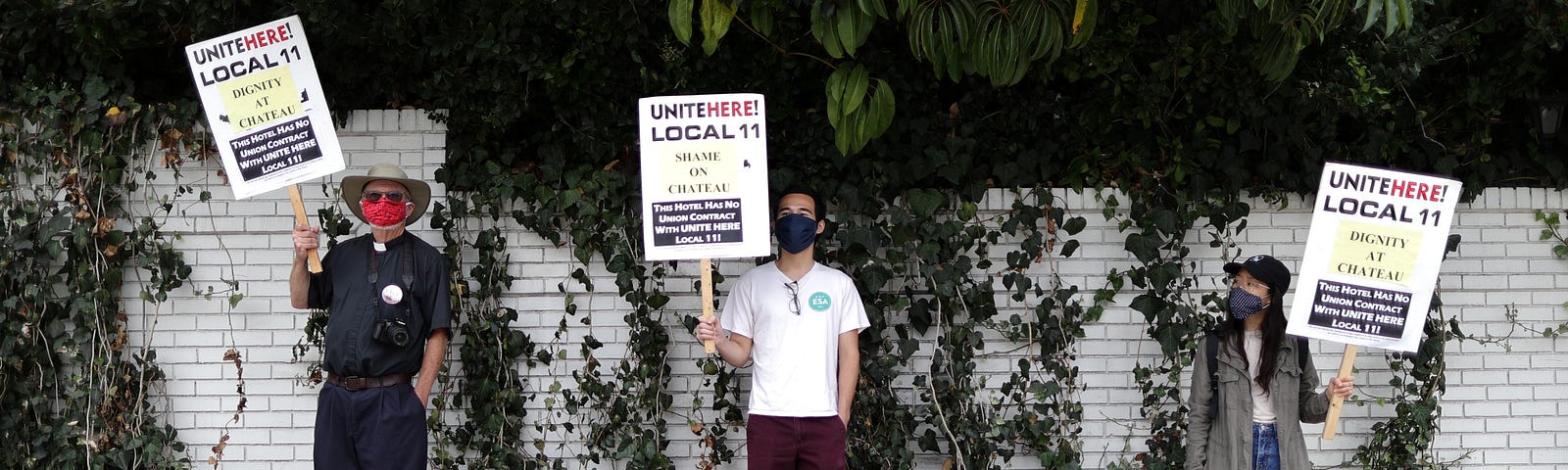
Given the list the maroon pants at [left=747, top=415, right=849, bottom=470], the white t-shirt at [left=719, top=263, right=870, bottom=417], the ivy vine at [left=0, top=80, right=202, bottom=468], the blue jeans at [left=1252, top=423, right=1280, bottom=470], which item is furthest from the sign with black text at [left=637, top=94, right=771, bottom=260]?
the ivy vine at [left=0, top=80, right=202, bottom=468]

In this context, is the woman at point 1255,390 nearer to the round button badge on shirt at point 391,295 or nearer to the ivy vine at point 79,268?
the round button badge on shirt at point 391,295

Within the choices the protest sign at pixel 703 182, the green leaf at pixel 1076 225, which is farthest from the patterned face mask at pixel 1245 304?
the protest sign at pixel 703 182

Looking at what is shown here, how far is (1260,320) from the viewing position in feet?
12.5

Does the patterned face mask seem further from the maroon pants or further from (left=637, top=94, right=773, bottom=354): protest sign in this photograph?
(left=637, top=94, right=773, bottom=354): protest sign

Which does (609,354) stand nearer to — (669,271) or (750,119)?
(669,271)

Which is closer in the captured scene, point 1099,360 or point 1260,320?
point 1260,320

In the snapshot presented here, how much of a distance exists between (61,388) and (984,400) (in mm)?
3567

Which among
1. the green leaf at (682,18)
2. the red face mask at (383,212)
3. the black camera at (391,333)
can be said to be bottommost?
the black camera at (391,333)

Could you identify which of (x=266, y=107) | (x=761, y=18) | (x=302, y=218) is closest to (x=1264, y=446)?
(x=761, y=18)

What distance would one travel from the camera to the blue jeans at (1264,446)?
370 centimetres

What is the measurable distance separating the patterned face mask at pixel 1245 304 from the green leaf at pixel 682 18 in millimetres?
1913

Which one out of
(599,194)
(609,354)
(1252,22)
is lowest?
(609,354)

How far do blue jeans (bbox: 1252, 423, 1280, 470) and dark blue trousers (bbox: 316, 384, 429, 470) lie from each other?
2.69 m

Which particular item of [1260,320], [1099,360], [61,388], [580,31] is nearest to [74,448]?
[61,388]
